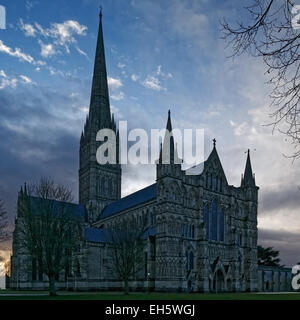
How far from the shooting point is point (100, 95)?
103688 millimetres

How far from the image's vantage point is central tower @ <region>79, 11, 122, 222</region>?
9644 cm

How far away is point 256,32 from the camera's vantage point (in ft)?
24.0

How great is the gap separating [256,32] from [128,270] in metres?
51.7

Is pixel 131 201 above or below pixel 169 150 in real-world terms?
below

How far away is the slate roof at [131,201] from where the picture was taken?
77.0 metres

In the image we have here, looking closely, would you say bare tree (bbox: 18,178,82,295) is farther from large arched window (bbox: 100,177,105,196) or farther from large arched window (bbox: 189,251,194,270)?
large arched window (bbox: 100,177,105,196)

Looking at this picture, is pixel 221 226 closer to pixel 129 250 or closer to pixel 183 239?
pixel 183 239

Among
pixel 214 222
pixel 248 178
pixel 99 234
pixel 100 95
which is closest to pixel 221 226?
pixel 214 222

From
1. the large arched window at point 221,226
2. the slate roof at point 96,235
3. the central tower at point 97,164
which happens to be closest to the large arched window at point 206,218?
the large arched window at point 221,226

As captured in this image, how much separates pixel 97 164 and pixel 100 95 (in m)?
19.1

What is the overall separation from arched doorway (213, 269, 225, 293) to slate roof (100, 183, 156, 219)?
1739 centimetres

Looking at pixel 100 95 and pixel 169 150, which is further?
pixel 100 95
